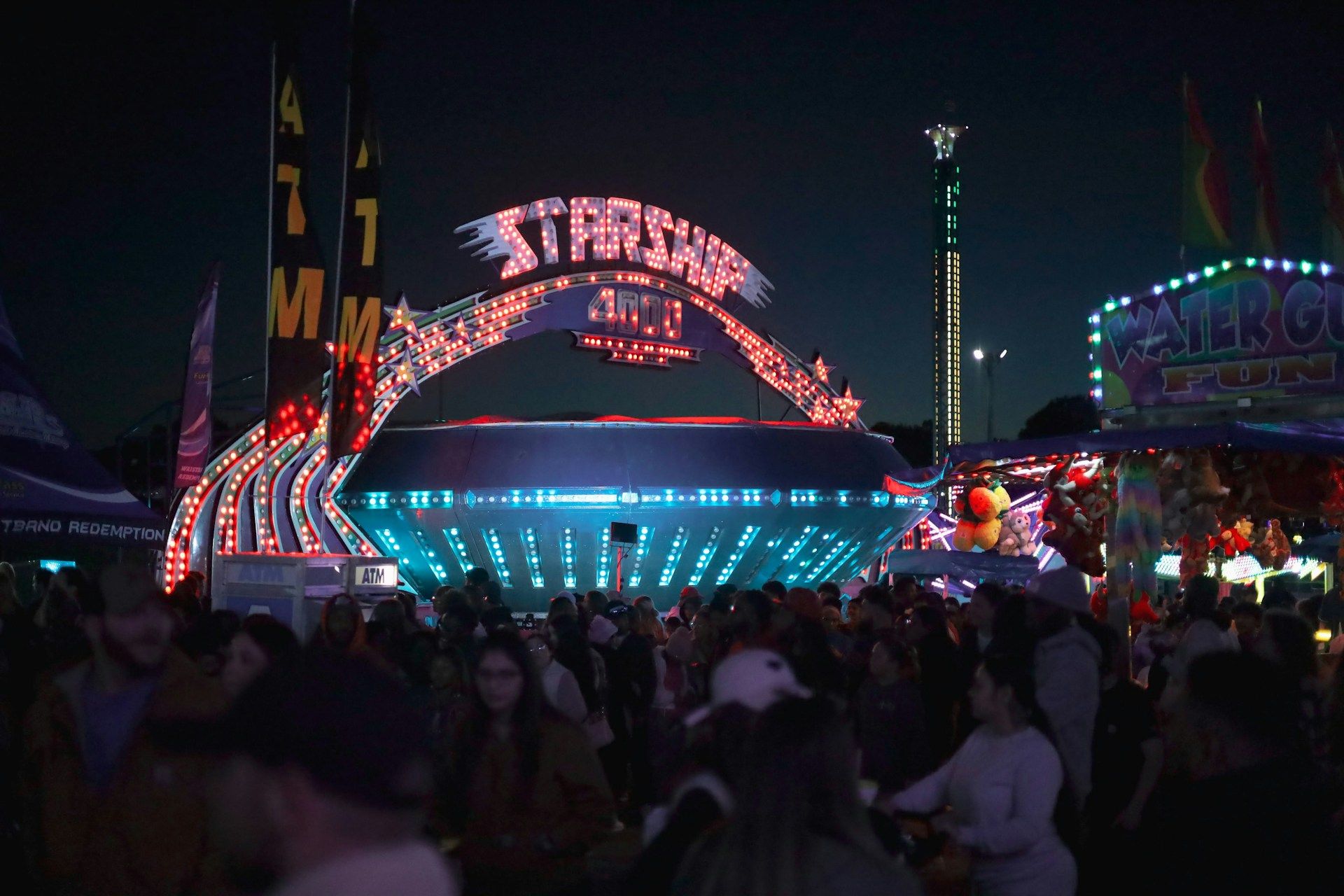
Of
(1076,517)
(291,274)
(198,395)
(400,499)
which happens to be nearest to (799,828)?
(291,274)

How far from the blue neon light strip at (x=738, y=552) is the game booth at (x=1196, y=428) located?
8976 millimetres

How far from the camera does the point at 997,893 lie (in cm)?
453

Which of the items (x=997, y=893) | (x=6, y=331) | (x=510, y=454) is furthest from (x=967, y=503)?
(x=997, y=893)

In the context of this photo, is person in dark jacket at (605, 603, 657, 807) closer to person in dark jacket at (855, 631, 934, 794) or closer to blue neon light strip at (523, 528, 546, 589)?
person in dark jacket at (855, 631, 934, 794)

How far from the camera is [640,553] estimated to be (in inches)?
990

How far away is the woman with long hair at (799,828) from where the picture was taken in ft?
8.17

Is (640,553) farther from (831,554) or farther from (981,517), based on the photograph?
(981,517)

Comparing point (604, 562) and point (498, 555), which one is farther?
point (604, 562)

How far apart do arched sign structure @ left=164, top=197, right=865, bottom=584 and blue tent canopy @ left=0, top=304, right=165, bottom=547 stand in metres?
5.67

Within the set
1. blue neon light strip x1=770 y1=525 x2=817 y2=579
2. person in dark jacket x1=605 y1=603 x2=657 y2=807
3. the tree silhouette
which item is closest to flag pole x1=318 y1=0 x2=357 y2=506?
person in dark jacket x1=605 y1=603 x2=657 y2=807

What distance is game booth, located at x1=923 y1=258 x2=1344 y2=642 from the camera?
14.1 meters

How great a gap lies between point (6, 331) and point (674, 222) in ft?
56.9

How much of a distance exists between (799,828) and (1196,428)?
12.0 metres

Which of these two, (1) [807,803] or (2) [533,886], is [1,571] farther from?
(1) [807,803]
